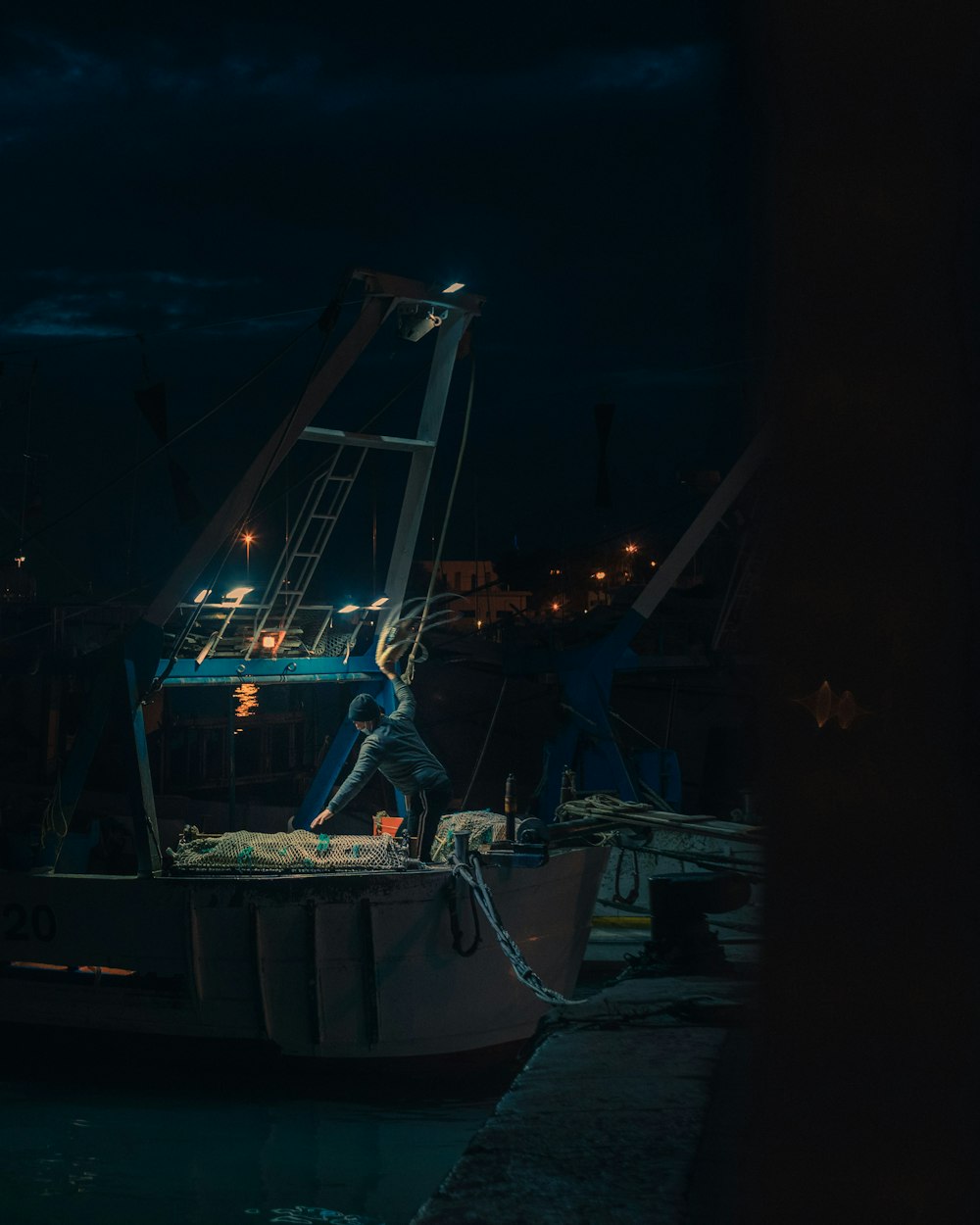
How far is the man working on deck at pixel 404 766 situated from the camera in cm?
974

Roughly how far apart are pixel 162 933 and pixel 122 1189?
2108 millimetres

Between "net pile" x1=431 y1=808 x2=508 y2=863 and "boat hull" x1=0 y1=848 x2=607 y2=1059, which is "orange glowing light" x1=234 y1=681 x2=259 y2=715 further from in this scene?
"boat hull" x1=0 y1=848 x2=607 y2=1059

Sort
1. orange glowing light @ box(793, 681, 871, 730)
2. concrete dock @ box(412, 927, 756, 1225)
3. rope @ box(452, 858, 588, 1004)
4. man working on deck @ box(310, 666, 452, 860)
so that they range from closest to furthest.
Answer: concrete dock @ box(412, 927, 756, 1225)
rope @ box(452, 858, 588, 1004)
man working on deck @ box(310, 666, 452, 860)
orange glowing light @ box(793, 681, 871, 730)

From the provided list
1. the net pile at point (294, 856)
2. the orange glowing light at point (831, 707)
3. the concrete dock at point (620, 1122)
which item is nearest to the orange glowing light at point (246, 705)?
the orange glowing light at point (831, 707)

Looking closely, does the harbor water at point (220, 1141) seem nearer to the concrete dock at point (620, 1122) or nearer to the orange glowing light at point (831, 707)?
the concrete dock at point (620, 1122)

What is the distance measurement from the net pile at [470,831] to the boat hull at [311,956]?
0.61 m

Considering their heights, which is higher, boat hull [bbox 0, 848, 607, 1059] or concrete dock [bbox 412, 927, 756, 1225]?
concrete dock [bbox 412, 927, 756, 1225]

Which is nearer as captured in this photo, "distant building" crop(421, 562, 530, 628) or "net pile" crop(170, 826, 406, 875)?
"net pile" crop(170, 826, 406, 875)

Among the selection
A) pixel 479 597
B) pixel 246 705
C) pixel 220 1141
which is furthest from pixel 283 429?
pixel 479 597

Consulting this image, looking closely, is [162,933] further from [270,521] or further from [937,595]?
[270,521]

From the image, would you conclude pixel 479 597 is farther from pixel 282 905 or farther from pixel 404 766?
pixel 282 905

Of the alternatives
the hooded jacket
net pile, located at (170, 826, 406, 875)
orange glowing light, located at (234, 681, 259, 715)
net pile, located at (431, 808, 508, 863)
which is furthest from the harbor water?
orange glowing light, located at (234, 681, 259, 715)

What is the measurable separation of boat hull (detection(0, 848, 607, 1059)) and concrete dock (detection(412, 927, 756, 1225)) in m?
3.30

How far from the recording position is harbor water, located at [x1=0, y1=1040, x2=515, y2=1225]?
723cm
